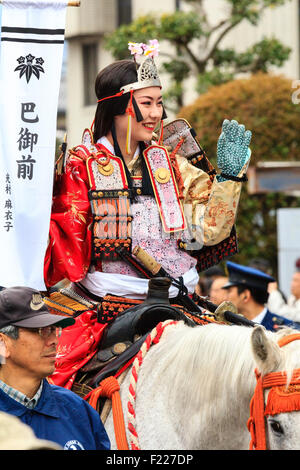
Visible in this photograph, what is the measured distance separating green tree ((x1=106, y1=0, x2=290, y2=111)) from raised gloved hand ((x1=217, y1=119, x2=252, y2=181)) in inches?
435

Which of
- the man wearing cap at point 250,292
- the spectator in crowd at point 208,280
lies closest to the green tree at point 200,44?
the spectator in crowd at point 208,280

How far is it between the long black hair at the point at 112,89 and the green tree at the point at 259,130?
9.10 metres

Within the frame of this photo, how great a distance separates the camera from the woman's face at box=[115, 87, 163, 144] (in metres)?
4.43

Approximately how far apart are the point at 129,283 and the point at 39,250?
487 millimetres

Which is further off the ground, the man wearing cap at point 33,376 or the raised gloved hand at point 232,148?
the raised gloved hand at point 232,148

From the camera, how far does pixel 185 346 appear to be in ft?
12.0

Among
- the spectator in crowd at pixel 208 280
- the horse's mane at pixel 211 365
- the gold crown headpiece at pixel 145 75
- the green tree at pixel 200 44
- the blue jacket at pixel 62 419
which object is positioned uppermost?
the green tree at pixel 200 44

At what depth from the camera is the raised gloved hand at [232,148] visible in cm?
439

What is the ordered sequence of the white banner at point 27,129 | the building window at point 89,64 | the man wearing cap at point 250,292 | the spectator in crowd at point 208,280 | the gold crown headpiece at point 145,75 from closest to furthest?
the white banner at point 27,129 < the gold crown headpiece at point 145,75 < the man wearing cap at point 250,292 < the spectator in crowd at point 208,280 < the building window at point 89,64

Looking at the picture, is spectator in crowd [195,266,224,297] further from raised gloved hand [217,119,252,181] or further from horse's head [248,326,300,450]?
horse's head [248,326,300,450]

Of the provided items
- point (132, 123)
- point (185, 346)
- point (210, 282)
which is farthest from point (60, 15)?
point (210, 282)

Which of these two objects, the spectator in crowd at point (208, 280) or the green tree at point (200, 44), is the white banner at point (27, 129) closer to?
the spectator in crowd at point (208, 280)

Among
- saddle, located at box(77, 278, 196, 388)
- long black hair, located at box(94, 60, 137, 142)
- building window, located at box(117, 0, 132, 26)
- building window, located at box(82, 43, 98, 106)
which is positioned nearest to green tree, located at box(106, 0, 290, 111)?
building window, located at box(82, 43, 98, 106)

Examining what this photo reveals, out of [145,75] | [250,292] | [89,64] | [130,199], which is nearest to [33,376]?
[130,199]
